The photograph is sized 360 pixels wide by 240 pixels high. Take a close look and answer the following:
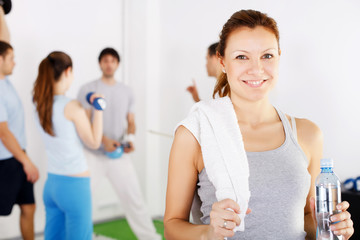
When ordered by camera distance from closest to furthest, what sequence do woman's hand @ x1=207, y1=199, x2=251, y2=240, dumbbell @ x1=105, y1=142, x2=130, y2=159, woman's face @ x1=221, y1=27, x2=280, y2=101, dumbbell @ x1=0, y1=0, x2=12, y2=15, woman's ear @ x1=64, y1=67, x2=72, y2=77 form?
woman's hand @ x1=207, y1=199, x2=251, y2=240 < woman's face @ x1=221, y1=27, x2=280, y2=101 < woman's ear @ x1=64, y1=67, x2=72, y2=77 < dumbbell @ x1=0, y1=0, x2=12, y2=15 < dumbbell @ x1=105, y1=142, x2=130, y2=159

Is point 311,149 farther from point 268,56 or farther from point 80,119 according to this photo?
point 80,119

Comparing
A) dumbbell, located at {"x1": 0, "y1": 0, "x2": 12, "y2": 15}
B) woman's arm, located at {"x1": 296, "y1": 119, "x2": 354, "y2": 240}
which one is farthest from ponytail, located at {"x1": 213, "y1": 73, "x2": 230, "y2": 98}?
dumbbell, located at {"x1": 0, "y1": 0, "x2": 12, "y2": 15}

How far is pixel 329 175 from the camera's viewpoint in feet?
3.82

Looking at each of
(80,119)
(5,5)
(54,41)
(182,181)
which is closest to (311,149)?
(182,181)

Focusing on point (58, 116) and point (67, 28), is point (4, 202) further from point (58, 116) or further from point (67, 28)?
point (67, 28)

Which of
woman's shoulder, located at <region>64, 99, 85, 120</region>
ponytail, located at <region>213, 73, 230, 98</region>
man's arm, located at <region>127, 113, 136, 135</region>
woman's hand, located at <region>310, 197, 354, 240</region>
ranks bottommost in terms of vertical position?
man's arm, located at <region>127, 113, 136, 135</region>

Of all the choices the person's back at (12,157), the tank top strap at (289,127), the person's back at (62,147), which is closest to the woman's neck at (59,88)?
the person's back at (62,147)

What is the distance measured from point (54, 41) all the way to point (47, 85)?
1.74 meters

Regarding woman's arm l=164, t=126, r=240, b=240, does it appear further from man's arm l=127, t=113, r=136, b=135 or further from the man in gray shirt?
man's arm l=127, t=113, r=136, b=135

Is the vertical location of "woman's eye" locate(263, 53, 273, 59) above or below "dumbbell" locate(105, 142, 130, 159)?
above

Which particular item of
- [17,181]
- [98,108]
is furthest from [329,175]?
[17,181]

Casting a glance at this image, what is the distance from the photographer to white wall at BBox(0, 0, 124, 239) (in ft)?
12.3

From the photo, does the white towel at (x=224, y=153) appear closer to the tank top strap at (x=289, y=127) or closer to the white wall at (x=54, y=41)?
the tank top strap at (x=289, y=127)

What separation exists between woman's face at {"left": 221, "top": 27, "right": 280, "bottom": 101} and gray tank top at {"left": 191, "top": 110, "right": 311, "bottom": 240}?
20 cm
